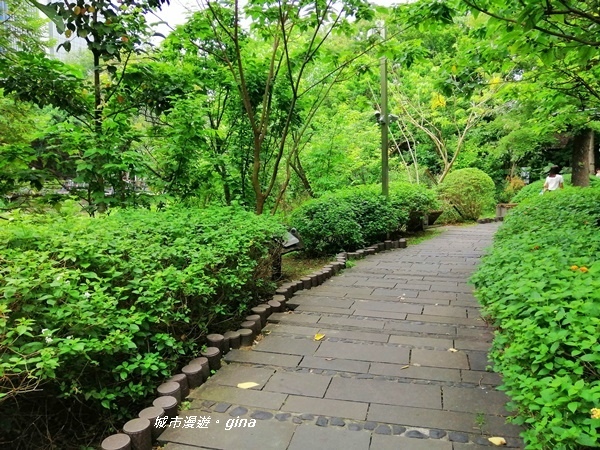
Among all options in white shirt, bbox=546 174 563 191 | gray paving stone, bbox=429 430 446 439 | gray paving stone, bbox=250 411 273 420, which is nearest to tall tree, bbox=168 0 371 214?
gray paving stone, bbox=250 411 273 420

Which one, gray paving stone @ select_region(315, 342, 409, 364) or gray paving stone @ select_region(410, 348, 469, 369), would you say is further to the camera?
gray paving stone @ select_region(315, 342, 409, 364)

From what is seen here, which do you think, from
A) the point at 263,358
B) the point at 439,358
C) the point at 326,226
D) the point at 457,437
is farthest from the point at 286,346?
the point at 326,226

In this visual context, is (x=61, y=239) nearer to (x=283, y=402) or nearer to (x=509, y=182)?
(x=283, y=402)

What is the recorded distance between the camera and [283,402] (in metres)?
2.41

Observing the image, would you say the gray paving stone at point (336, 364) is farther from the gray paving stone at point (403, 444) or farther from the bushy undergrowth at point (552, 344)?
the bushy undergrowth at point (552, 344)

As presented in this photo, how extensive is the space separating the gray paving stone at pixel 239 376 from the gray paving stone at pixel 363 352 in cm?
48

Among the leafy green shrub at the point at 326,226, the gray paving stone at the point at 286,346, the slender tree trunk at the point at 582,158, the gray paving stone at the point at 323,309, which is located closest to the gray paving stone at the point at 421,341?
the gray paving stone at the point at 286,346

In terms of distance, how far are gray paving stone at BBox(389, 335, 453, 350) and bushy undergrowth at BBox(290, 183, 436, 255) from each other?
3.54m

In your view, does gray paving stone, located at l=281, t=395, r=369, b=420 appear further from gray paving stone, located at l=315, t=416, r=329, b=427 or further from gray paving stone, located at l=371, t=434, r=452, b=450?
gray paving stone, located at l=371, t=434, r=452, b=450

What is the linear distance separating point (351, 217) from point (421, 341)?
409cm

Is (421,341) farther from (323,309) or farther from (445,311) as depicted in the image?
(323,309)

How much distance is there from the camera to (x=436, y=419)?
2.21 metres

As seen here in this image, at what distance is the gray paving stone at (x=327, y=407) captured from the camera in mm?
2277

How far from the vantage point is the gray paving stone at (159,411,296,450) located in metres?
2.03
